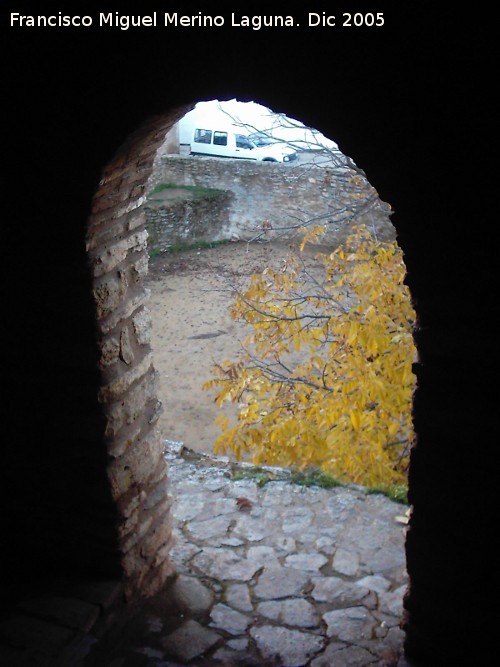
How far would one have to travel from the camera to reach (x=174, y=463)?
477 cm

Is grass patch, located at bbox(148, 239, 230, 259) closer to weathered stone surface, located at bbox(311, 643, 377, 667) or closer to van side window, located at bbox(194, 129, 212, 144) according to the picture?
van side window, located at bbox(194, 129, 212, 144)

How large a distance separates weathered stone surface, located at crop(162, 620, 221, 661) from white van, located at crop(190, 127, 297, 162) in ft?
49.1

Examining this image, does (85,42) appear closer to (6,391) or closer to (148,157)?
(148,157)

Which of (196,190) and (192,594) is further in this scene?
(196,190)

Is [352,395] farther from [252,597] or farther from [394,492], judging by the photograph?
[252,597]

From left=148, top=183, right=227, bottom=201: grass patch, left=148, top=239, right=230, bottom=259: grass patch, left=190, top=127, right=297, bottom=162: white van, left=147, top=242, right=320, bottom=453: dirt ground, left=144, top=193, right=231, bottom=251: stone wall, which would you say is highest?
left=190, top=127, right=297, bottom=162: white van

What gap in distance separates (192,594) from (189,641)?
0.33 meters

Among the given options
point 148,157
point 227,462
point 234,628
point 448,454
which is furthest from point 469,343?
point 227,462

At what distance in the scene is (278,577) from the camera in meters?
3.49

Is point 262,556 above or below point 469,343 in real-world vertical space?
below

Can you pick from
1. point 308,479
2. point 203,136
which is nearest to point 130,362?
point 308,479

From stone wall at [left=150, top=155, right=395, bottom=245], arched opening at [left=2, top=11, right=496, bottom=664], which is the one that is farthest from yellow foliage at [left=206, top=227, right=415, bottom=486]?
stone wall at [left=150, top=155, right=395, bottom=245]

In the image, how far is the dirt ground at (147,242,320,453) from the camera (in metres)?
8.78

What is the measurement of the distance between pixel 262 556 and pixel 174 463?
51.3 inches
